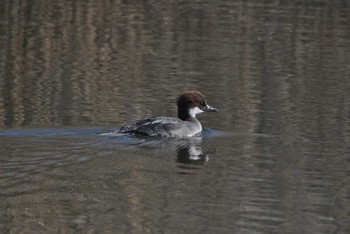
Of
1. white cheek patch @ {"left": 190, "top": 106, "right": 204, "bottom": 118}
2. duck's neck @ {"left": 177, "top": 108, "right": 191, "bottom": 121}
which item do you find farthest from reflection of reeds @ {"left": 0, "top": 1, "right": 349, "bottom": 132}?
duck's neck @ {"left": 177, "top": 108, "right": 191, "bottom": 121}

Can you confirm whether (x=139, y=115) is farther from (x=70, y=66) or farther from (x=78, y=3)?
(x=78, y=3)

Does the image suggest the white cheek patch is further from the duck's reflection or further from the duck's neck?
the duck's reflection

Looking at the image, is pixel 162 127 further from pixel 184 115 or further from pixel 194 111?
pixel 194 111

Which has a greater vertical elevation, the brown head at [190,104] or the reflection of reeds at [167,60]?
the brown head at [190,104]

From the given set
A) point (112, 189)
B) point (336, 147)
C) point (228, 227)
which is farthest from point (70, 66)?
point (228, 227)

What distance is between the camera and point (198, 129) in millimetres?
14578

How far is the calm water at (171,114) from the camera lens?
1029cm

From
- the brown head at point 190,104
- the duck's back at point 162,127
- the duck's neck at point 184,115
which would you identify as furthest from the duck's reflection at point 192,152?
the brown head at point 190,104

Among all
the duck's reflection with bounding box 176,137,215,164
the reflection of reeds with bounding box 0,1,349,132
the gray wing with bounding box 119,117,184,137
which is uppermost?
the gray wing with bounding box 119,117,184,137

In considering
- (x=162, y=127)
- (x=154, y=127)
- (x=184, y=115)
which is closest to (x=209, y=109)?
Answer: (x=184, y=115)

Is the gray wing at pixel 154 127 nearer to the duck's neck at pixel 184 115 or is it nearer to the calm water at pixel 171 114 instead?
the calm water at pixel 171 114

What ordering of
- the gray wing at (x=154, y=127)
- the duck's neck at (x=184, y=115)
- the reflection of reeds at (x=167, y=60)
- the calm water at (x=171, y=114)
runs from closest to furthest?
the calm water at (x=171, y=114)
the gray wing at (x=154, y=127)
the duck's neck at (x=184, y=115)
the reflection of reeds at (x=167, y=60)

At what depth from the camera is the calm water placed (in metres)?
10.3

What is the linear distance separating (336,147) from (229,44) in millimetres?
8859
